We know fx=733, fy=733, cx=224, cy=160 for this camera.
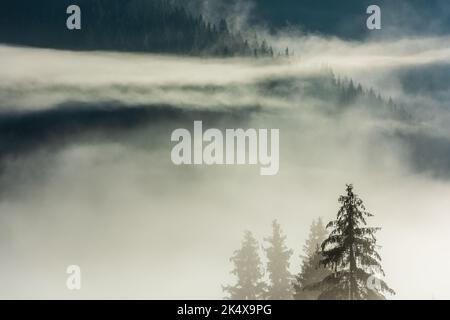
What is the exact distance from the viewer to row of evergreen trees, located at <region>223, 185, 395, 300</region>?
22.7 meters

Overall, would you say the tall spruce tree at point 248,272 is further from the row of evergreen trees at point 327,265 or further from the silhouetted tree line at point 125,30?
the silhouetted tree line at point 125,30

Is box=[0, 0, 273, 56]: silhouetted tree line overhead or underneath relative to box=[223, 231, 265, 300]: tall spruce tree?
overhead

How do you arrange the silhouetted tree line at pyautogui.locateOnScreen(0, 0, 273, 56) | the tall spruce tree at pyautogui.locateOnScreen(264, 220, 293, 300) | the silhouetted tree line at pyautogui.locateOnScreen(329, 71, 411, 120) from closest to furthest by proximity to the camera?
the tall spruce tree at pyautogui.locateOnScreen(264, 220, 293, 300) < the silhouetted tree line at pyautogui.locateOnScreen(0, 0, 273, 56) < the silhouetted tree line at pyautogui.locateOnScreen(329, 71, 411, 120)

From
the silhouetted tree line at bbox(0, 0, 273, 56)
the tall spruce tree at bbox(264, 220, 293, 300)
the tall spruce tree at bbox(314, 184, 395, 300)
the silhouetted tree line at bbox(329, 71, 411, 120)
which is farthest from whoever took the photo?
the silhouetted tree line at bbox(329, 71, 411, 120)

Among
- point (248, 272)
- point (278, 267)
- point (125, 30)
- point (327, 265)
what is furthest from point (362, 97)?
point (327, 265)

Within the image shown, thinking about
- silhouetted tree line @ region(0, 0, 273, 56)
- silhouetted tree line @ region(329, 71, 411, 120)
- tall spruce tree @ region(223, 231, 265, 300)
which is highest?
silhouetted tree line @ region(0, 0, 273, 56)

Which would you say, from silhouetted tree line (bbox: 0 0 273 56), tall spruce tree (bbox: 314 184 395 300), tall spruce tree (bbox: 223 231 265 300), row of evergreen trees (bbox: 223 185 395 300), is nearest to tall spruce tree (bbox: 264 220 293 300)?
row of evergreen trees (bbox: 223 185 395 300)

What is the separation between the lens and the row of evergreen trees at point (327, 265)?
2266 cm

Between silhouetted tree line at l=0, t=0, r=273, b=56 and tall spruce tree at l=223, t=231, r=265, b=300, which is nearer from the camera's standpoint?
tall spruce tree at l=223, t=231, r=265, b=300

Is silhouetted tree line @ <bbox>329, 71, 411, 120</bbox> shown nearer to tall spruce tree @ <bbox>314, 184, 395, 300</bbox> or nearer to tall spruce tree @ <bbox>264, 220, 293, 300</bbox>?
tall spruce tree @ <bbox>264, 220, 293, 300</bbox>

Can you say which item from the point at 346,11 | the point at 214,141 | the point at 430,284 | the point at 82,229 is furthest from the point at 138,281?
the point at 346,11

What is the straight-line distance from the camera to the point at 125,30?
78.4 meters

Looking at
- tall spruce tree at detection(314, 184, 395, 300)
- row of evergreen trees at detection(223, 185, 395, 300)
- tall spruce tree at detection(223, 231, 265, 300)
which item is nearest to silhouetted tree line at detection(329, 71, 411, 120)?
row of evergreen trees at detection(223, 185, 395, 300)
